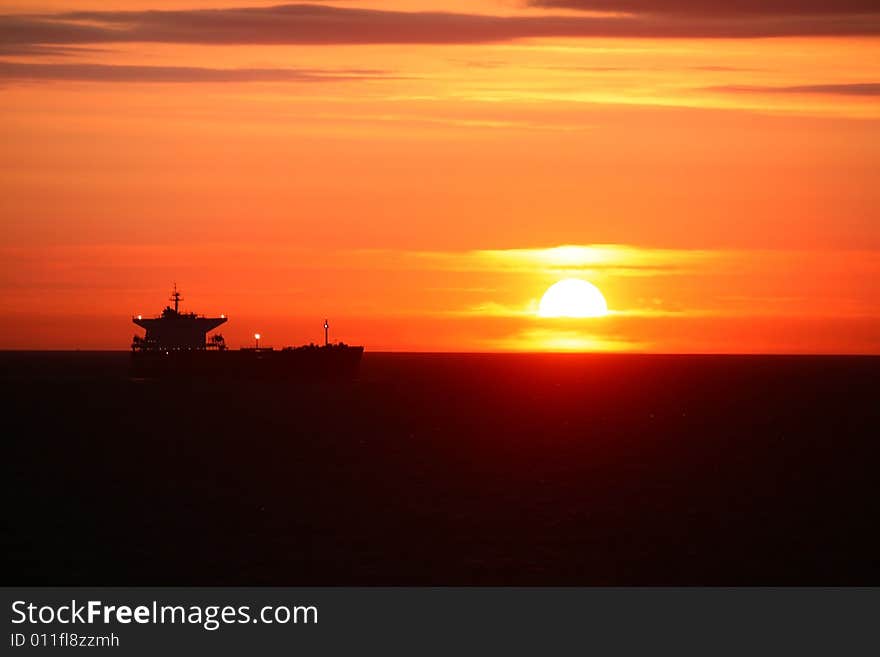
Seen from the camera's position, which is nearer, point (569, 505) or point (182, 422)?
point (569, 505)

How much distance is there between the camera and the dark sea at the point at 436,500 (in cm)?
4853

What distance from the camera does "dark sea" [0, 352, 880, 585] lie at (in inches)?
1911

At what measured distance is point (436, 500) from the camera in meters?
65.8

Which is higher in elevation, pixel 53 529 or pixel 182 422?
pixel 182 422

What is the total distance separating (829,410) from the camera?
148875mm

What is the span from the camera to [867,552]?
51.9m
